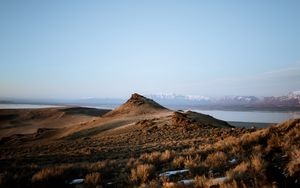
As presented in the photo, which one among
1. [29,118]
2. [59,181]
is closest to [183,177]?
[59,181]

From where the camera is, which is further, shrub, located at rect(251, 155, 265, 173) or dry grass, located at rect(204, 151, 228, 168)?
dry grass, located at rect(204, 151, 228, 168)

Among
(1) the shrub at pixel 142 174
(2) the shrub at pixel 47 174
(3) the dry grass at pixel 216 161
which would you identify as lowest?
(2) the shrub at pixel 47 174

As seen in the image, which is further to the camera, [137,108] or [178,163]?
[137,108]

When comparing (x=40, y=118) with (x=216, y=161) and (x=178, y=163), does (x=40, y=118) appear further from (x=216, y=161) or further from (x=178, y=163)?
(x=216, y=161)

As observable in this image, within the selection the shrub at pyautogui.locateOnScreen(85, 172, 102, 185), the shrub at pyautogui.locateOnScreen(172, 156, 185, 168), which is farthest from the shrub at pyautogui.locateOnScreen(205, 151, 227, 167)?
the shrub at pyautogui.locateOnScreen(85, 172, 102, 185)

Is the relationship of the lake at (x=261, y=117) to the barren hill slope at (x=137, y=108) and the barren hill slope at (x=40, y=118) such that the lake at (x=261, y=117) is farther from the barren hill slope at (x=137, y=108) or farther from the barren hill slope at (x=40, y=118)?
the barren hill slope at (x=40, y=118)

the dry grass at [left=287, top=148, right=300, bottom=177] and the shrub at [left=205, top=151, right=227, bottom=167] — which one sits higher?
the dry grass at [left=287, top=148, right=300, bottom=177]

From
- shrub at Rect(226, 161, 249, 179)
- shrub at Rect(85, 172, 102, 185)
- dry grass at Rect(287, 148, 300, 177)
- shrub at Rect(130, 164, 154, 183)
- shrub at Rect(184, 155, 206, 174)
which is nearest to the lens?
dry grass at Rect(287, 148, 300, 177)

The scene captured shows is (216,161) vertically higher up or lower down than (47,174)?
higher up

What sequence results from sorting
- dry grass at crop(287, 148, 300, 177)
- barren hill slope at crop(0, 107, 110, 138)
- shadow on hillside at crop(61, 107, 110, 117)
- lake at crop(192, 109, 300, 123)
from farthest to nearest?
shadow on hillside at crop(61, 107, 110, 117), barren hill slope at crop(0, 107, 110, 138), lake at crop(192, 109, 300, 123), dry grass at crop(287, 148, 300, 177)

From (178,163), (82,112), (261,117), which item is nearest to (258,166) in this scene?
(178,163)

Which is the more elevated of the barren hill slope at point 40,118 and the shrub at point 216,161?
the shrub at point 216,161

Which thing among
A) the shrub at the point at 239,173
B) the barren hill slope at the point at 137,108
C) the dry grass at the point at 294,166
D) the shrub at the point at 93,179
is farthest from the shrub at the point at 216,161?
the barren hill slope at the point at 137,108

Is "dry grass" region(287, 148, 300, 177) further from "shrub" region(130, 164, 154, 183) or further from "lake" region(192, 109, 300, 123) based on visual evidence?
"lake" region(192, 109, 300, 123)
